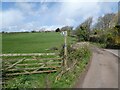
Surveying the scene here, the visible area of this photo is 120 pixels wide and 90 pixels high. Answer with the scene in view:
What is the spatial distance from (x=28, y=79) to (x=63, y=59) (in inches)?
186

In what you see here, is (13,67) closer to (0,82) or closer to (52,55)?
(0,82)

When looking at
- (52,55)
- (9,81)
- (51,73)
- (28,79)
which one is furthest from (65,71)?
(52,55)

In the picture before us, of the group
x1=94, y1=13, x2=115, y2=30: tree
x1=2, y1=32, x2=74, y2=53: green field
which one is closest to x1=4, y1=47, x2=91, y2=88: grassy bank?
x1=2, y1=32, x2=74, y2=53: green field

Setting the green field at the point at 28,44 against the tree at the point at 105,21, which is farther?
the tree at the point at 105,21

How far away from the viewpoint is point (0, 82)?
16.6m

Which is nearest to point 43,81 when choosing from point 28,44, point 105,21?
point 28,44

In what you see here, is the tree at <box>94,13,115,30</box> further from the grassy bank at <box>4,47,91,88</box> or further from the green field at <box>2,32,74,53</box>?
the grassy bank at <box>4,47,91,88</box>

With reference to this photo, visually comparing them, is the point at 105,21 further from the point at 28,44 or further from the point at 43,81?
the point at 43,81

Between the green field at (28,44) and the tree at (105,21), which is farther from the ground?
the tree at (105,21)

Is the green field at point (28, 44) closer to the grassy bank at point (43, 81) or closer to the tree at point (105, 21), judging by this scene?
the tree at point (105, 21)

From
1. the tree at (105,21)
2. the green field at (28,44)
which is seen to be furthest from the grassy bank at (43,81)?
the tree at (105,21)

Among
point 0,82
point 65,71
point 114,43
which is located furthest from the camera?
point 114,43

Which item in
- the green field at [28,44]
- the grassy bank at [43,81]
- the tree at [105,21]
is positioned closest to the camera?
the grassy bank at [43,81]

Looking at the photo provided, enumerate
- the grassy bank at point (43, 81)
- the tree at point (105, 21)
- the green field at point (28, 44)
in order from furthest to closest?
the tree at point (105, 21) < the green field at point (28, 44) < the grassy bank at point (43, 81)
